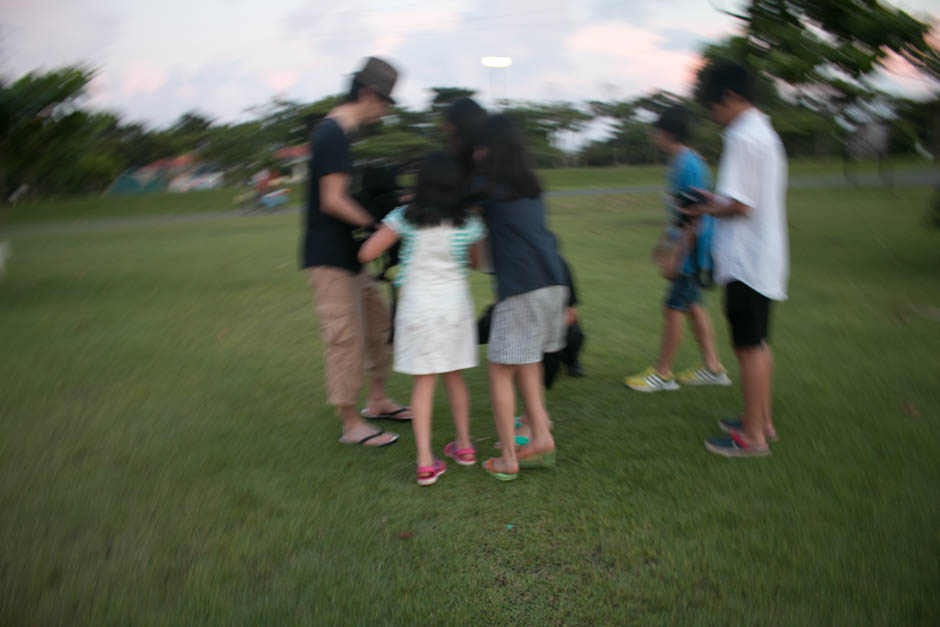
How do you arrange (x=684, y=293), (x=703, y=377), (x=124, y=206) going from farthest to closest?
(x=124, y=206), (x=703, y=377), (x=684, y=293)

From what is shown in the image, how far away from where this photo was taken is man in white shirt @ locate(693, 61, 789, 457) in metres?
3.31

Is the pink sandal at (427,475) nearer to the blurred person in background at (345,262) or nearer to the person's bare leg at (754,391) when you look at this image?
the blurred person in background at (345,262)

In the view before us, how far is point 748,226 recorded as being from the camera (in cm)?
339

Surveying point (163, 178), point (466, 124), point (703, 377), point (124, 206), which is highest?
point (466, 124)

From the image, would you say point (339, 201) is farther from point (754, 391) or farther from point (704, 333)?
point (704, 333)

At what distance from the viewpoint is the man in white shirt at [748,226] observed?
3312mm

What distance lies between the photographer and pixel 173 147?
37.7 meters

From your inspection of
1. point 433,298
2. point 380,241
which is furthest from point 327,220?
point 433,298

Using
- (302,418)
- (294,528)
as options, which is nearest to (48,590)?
(294,528)

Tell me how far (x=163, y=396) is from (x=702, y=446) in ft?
11.9

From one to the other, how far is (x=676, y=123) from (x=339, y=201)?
2220mm

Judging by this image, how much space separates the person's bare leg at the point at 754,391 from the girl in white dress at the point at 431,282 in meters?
1.41

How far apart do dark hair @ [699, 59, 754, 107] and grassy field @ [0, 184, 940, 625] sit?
6.03 feet

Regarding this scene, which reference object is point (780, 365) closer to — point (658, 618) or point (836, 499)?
point (836, 499)
